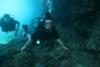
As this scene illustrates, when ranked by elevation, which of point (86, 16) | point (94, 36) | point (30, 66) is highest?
point (86, 16)

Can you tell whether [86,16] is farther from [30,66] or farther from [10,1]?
[10,1]

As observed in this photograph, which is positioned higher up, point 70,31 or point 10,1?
point 10,1

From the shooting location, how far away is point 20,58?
7.18m

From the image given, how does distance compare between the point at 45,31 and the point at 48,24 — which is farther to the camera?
the point at 45,31

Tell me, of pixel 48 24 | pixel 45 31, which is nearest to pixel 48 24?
pixel 48 24

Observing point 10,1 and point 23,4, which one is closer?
point 23,4

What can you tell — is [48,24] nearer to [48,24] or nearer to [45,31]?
[48,24]

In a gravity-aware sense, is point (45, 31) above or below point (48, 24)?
below

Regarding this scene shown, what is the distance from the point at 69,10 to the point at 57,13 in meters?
1.98

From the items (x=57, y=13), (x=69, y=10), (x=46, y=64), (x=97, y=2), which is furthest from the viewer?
(x=57, y=13)

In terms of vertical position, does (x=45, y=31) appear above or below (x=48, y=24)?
below

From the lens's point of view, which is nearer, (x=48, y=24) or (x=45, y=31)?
(x=48, y=24)

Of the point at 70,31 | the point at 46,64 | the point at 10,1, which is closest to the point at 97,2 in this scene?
the point at 70,31

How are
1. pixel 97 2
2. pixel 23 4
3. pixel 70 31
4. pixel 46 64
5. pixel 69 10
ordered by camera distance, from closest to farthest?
pixel 46 64
pixel 97 2
pixel 70 31
pixel 69 10
pixel 23 4
